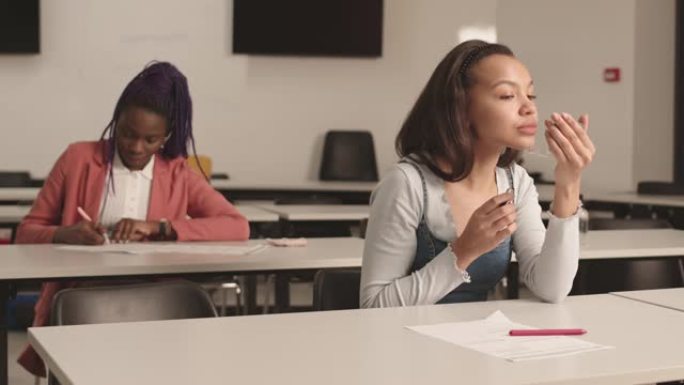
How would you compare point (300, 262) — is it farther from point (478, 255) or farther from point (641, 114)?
point (641, 114)

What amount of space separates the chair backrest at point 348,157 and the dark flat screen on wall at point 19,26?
2.33 meters

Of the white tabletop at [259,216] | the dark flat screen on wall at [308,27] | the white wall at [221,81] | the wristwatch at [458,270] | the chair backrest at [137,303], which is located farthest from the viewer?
the dark flat screen on wall at [308,27]

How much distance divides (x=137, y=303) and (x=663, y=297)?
1.23 meters

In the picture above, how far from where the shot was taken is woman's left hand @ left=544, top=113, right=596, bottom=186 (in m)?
2.14

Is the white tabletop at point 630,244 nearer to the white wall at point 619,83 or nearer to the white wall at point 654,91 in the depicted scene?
the white wall at point 619,83

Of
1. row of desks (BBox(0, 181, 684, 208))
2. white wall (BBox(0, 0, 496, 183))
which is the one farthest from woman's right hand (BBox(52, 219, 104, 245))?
white wall (BBox(0, 0, 496, 183))

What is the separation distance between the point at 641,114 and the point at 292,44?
110 inches

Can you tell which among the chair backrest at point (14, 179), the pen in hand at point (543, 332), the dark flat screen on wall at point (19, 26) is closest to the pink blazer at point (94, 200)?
the pen in hand at point (543, 332)

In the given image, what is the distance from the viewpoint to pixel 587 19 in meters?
8.37

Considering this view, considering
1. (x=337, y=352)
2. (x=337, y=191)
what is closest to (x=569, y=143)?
(x=337, y=352)

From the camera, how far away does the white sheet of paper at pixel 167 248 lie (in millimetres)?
3186

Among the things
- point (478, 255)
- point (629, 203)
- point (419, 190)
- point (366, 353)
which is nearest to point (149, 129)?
point (419, 190)

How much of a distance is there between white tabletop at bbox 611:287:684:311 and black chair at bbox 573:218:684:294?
765 mm

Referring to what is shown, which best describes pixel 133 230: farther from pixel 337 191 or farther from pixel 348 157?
pixel 348 157
